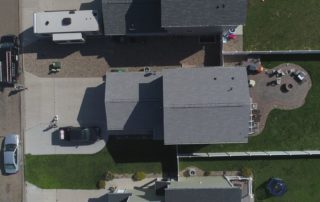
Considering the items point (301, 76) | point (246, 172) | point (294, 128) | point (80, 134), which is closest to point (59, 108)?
point (80, 134)

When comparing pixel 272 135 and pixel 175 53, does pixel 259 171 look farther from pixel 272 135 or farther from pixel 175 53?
pixel 175 53

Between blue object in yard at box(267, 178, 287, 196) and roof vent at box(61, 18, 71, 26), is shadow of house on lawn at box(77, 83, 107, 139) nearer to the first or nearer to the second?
roof vent at box(61, 18, 71, 26)

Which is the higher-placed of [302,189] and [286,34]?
[286,34]

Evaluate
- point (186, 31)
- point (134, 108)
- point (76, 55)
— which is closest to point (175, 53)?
point (186, 31)

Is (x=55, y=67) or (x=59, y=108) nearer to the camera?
(x=55, y=67)

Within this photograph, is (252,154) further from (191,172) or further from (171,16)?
(171,16)

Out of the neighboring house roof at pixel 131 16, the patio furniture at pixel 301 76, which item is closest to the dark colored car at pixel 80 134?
the neighboring house roof at pixel 131 16
